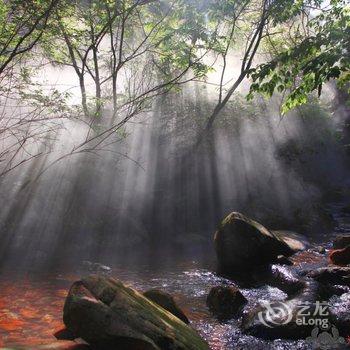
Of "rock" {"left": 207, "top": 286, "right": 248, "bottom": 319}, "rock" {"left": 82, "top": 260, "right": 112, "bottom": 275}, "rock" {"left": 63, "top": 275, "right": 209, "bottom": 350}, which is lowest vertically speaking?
"rock" {"left": 63, "top": 275, "right": 209, "bottom": 350}

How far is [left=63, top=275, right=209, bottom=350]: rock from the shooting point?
19.9 feet

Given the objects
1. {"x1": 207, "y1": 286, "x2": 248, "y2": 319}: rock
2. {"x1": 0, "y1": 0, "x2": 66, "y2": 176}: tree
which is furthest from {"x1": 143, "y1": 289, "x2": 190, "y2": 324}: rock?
{"x1": 0, "y1": 0, "x2": 66, "y2": 176}: tree

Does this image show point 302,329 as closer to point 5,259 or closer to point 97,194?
point 5,259

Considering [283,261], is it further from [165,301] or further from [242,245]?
[165,301]

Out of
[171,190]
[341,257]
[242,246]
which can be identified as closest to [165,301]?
[242,246]

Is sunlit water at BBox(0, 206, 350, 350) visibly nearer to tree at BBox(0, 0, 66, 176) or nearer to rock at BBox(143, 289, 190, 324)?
rock at BBox(143, 289, 190, 324)

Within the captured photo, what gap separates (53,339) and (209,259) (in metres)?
8.67

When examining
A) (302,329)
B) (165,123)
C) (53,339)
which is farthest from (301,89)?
(165,123)

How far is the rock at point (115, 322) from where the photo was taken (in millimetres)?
6055

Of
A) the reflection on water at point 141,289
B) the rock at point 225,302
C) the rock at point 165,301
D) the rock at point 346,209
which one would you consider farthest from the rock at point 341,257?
the rock at point 346,209

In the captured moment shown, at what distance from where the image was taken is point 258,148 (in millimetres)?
24234

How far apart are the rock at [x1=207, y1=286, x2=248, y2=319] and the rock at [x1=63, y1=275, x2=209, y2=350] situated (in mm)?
2417

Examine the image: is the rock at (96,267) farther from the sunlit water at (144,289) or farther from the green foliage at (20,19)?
the green foliage at (20,19)

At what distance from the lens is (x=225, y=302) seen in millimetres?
9352
